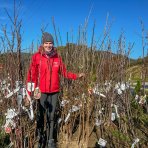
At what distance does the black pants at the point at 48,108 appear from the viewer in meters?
4.66

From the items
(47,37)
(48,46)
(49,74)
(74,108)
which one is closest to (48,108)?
(74,108)

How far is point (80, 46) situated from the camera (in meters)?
5.07

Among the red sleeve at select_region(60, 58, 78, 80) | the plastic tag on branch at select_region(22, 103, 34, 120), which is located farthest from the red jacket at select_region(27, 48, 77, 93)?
the plastic tag on branch at select_region(22, 103, 34, 120)

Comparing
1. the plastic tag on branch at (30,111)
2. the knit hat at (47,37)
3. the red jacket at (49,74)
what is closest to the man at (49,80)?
the red jacket at (49,74)

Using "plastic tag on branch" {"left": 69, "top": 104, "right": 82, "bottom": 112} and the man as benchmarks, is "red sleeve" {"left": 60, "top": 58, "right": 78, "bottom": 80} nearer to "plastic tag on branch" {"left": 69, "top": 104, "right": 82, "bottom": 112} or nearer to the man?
the man

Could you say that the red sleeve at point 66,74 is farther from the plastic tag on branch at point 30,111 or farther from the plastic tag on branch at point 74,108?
the plastic tag on branch at point 30,111

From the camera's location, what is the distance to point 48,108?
15.6 feet

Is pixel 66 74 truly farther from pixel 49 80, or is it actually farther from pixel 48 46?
pixel 48 46

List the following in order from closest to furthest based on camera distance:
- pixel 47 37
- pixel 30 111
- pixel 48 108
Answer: pixel 30 111 < pixel 47 37 < pixel 48 108

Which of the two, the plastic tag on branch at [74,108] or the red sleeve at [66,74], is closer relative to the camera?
the red sleeve at [66,74]

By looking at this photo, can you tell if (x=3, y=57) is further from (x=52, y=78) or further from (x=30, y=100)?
(x=30, y=100)

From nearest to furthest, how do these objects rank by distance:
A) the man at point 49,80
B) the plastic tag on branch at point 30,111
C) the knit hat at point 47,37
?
1. the plastic tag on branch at point 30,111
2. the knit hat at point 47,37
3. the man at point 49,80

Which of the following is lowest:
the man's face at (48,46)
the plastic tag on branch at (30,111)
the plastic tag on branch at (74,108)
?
the plastic tag on branch at (74,108)

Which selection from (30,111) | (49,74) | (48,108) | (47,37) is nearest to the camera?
(30,111)
